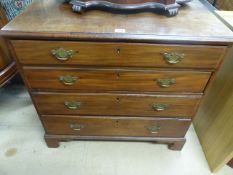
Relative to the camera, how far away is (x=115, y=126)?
48.1 inches

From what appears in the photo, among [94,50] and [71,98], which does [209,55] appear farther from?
[71,98]

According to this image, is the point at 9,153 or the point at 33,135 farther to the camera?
the point at 33,135

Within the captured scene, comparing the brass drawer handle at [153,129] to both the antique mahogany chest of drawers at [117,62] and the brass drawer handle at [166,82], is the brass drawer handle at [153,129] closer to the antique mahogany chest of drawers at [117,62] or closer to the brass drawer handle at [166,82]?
the antique mahogany chest of drawers at [117,62]

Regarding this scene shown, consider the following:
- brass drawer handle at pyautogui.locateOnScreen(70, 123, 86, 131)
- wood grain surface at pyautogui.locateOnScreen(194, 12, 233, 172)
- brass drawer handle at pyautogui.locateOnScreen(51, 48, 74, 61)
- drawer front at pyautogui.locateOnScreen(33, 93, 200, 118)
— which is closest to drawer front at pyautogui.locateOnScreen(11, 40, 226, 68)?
brass drawer handle at pyautogui.locateOnScreen(51, 48, 74, 61)

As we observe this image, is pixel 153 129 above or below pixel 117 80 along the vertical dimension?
below

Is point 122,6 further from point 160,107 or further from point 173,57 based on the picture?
point 160,107

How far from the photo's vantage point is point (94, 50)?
32.8 inches

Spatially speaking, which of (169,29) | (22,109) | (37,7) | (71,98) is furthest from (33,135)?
(169,29)

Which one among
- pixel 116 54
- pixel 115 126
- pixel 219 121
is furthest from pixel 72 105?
pixel 219 121

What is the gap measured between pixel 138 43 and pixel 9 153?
3.83ft

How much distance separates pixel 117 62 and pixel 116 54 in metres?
0.04

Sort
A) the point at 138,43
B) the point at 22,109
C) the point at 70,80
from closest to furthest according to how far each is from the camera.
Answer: the point at 138,43, the point at 70,80, the point at 22,109

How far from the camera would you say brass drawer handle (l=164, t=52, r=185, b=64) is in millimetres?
841

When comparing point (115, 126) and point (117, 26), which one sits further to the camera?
point (115, 126)
